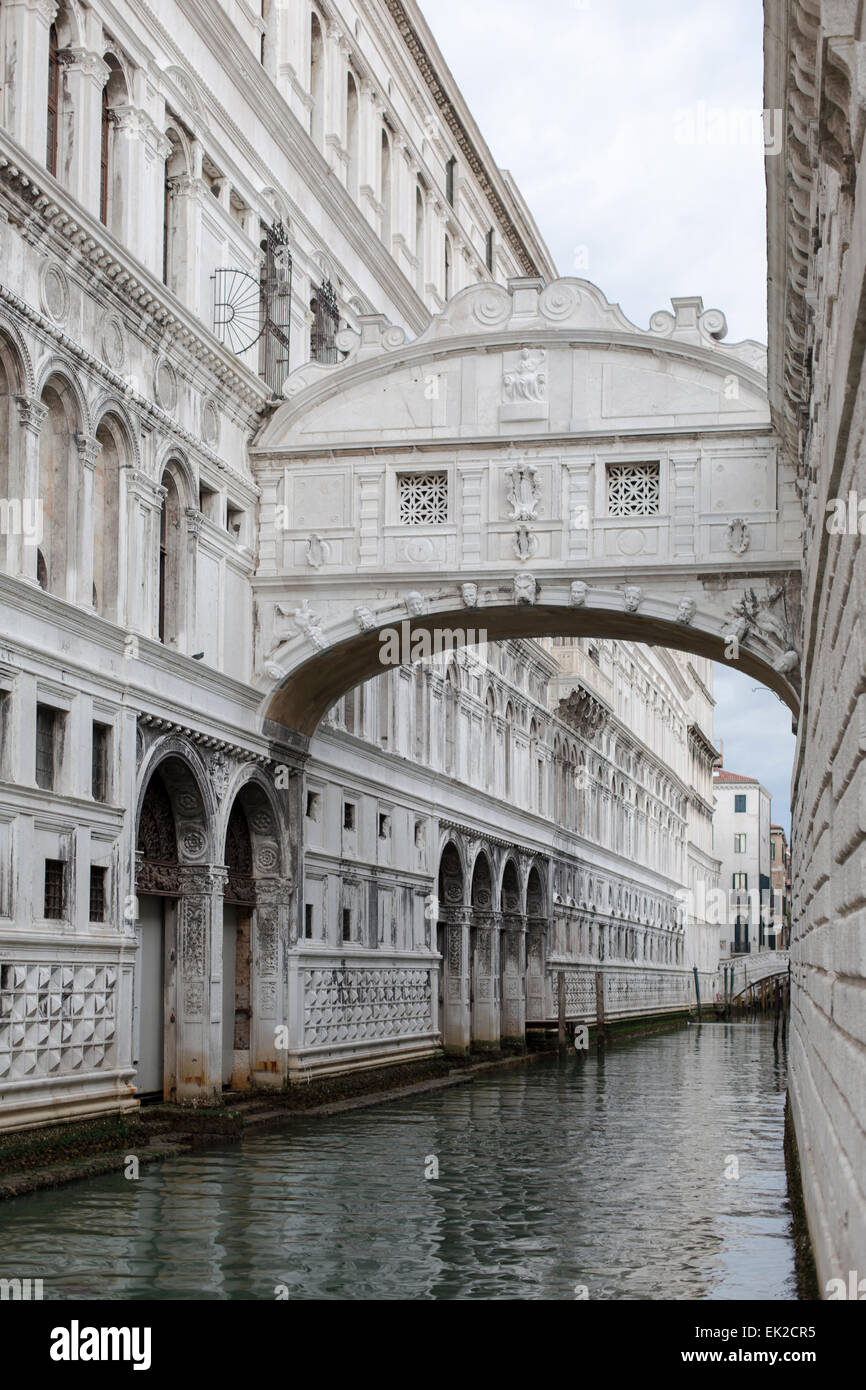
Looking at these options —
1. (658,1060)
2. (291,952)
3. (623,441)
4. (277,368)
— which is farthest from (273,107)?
(658,1060)

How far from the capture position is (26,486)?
1515 centimetres

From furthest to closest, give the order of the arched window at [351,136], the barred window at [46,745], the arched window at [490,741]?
the arched window at [490,741] < the arched window at [351,136] < the barred window at [46,745]

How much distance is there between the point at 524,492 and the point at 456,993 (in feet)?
45.1

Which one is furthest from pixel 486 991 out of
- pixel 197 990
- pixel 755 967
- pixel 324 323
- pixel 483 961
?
pixel 755 967

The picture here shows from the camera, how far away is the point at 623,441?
20312 millimetres

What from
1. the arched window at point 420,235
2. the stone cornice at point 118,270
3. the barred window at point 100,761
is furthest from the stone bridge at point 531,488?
the arched window at point 420,235

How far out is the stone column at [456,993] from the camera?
1260 inches

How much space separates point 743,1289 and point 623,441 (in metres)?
11.9

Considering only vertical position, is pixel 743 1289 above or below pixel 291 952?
below

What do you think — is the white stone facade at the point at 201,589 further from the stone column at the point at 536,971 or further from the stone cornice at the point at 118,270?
the stone column at the point at 536,971

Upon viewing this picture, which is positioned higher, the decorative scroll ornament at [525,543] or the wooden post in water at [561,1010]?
the decorative scroll ornament at [525,543]

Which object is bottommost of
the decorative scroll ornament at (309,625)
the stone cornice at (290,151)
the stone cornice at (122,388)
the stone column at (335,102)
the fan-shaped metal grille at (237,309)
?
the decorative scroll ornament at (309,625)

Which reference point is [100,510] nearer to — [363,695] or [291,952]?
[291,952]

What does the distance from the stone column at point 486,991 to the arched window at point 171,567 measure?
51.9 feet
